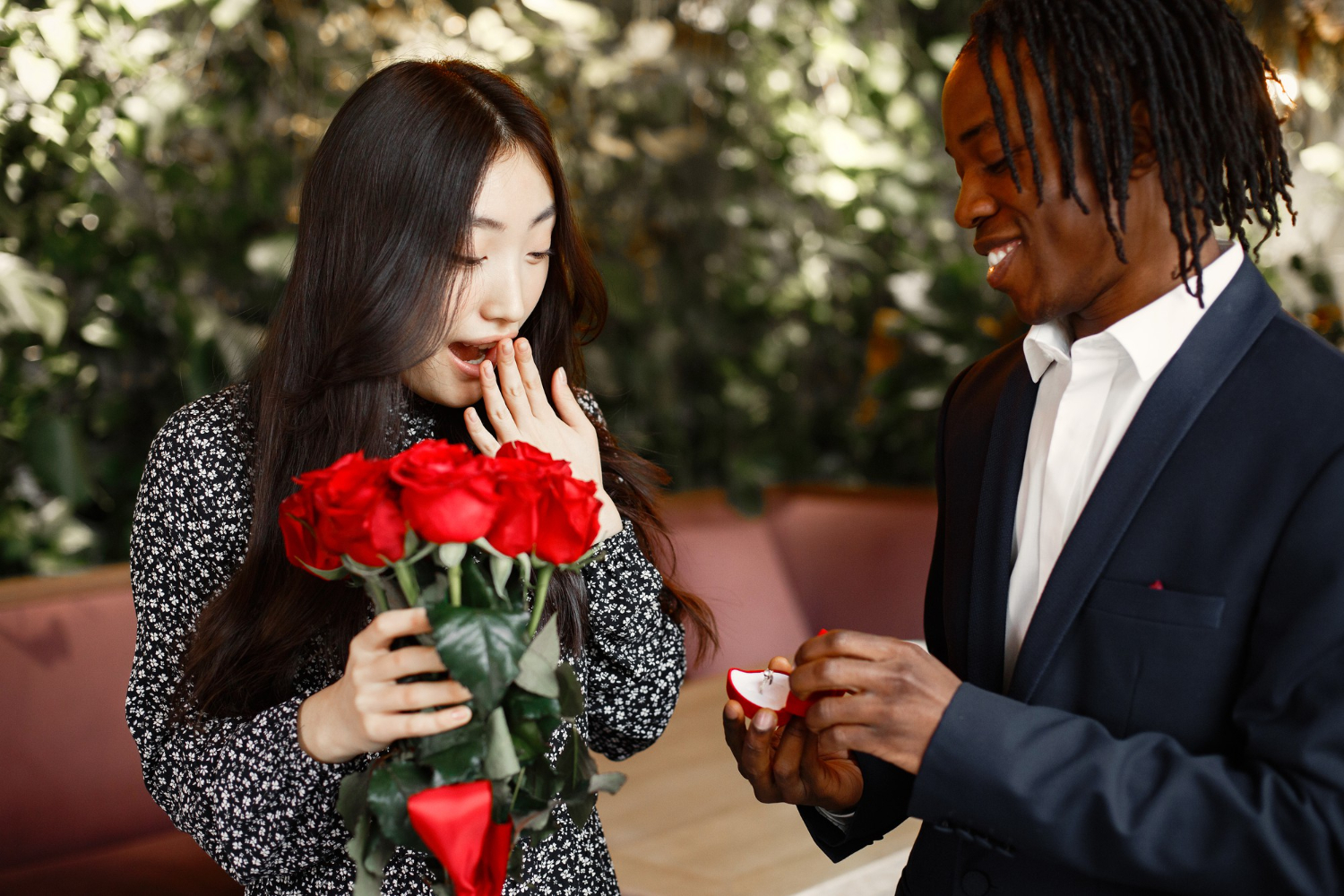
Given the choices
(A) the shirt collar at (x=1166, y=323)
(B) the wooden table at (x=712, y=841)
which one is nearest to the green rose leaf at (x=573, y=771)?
(A) the shirt collar at (x=1166, y=323)

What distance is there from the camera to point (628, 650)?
122 centimetres

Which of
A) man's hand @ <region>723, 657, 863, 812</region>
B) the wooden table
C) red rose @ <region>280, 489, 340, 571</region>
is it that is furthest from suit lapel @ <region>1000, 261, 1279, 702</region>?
the wooden table

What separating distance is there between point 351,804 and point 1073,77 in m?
0.77

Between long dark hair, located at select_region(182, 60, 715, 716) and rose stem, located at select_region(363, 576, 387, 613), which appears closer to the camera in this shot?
rose stem, located at select_region(363, 576, 387, 613)

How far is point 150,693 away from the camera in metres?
1.12

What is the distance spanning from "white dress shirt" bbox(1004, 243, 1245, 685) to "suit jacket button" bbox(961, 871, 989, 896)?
0.16 m

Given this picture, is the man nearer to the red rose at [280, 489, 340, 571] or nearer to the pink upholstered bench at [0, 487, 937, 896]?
the red rose at [280, 489, 340, 571]

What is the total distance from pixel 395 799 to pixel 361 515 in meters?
0.20

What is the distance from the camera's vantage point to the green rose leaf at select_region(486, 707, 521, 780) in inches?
31.6

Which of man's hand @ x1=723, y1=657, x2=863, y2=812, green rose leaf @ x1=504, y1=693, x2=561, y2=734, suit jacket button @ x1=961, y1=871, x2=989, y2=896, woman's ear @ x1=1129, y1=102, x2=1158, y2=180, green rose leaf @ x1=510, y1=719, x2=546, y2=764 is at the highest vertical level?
woman's ear @ x1=1129, y1=102, x2=1158, y2=180

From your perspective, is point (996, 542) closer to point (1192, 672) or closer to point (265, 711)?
point (1192, 672)

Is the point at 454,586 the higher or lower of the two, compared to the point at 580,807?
higher

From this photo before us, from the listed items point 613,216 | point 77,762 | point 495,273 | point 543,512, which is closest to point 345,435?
point 495,273

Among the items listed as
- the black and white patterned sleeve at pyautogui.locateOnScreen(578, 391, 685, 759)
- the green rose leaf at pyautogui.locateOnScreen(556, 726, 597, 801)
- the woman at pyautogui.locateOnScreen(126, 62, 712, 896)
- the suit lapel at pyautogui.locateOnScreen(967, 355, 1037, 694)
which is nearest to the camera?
the green rose leaf at pyautogui.locateOnScreen(556, 726, 597, 801)
